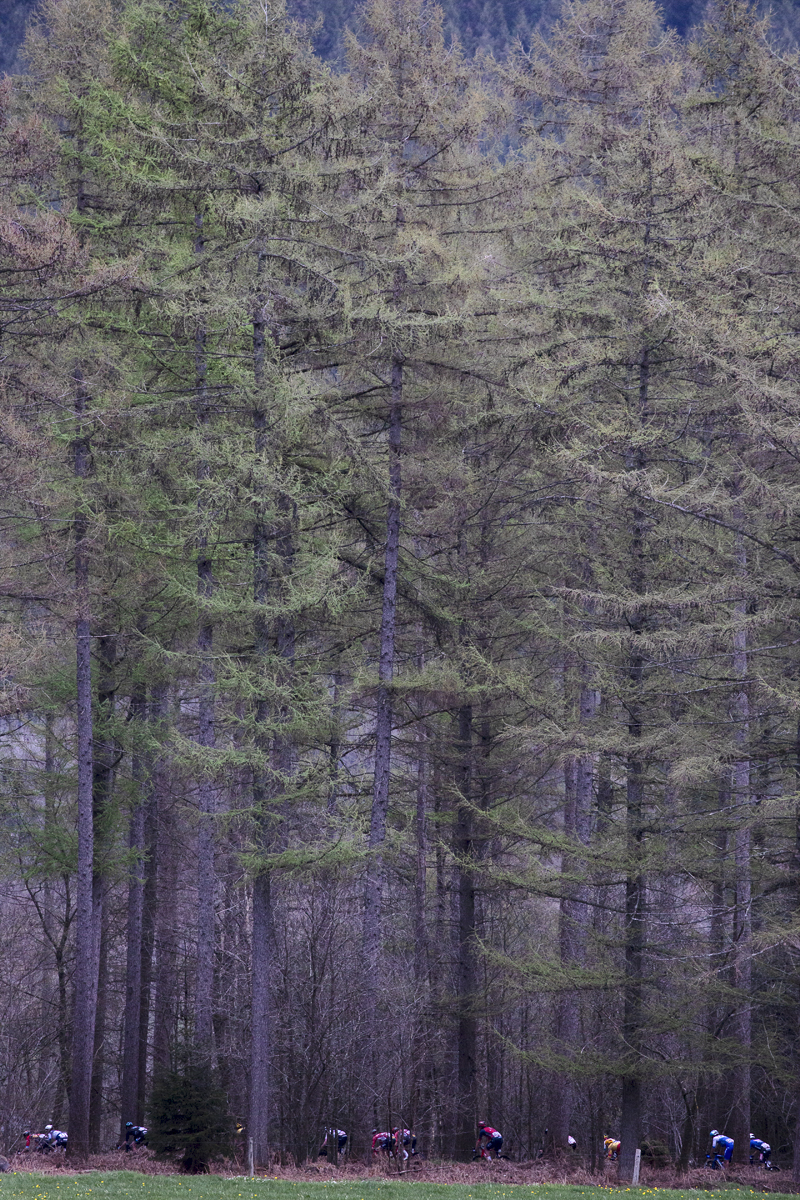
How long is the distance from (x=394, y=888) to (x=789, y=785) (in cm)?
1312

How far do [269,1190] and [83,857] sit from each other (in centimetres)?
633

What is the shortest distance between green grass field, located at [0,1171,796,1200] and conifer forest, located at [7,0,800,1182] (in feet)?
6.22

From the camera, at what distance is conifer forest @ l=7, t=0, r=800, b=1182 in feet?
43.9

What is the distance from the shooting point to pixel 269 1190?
38.0 ft

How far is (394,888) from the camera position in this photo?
79.2 ft

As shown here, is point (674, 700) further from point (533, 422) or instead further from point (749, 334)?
point (749, 334)

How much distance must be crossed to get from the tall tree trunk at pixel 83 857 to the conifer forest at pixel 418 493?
6cm

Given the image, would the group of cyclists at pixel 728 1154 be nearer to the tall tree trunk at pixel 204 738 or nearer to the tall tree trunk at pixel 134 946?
the tall tree trunk at pixel 204 738

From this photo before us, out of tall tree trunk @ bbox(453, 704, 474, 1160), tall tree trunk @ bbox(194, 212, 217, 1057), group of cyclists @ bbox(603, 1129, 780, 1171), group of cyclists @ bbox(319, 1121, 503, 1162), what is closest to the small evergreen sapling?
tall tree trunk @ bbox(194, 212, 217, 1057)

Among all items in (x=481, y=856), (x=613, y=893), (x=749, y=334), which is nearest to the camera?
(x=749, y=334)

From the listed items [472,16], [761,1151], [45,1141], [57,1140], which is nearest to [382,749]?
[761,1151]

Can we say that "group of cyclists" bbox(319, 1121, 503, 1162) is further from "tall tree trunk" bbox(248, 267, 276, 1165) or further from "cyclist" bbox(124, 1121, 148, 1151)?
"cyclist" bbox(124, 1121, 148, 1151)

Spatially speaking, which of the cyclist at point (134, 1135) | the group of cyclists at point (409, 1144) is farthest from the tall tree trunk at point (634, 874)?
the cyclist at point (134, 1135)

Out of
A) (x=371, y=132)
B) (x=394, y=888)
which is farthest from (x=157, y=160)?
(x=394, y=888)
